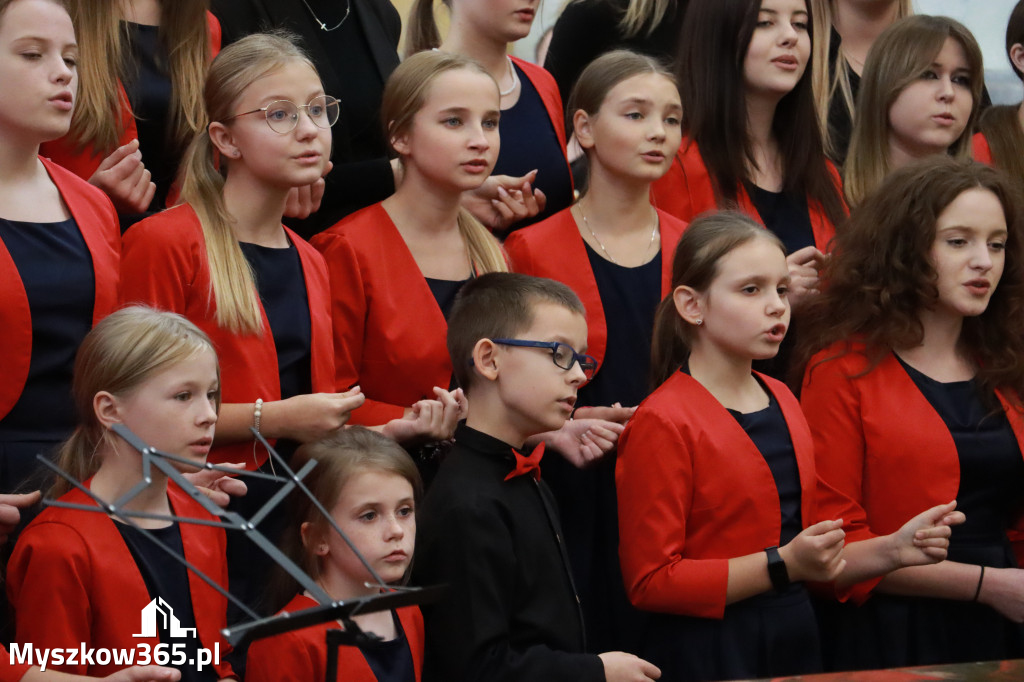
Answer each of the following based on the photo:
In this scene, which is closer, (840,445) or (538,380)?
(538,380)

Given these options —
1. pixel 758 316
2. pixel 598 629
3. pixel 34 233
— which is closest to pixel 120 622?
pixel 34 233

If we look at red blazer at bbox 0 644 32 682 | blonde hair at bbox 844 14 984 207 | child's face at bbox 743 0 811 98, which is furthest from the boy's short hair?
blonde hair at bbox 844 14 984 207

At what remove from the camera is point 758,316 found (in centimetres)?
270

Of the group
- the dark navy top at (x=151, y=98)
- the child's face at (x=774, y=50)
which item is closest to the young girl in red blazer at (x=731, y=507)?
the child's face at (x=774, y=50)

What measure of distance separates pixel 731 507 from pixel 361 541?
2.39ft

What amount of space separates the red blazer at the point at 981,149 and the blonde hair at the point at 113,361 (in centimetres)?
229

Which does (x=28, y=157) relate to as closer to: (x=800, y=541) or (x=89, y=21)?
(x=89, y=21)

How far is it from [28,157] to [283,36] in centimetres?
80

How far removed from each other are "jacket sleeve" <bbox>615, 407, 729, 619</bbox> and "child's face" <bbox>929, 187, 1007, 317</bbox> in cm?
76

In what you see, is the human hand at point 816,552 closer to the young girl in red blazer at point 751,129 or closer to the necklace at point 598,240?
the necklace at point 598,240

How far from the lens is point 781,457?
2668mm

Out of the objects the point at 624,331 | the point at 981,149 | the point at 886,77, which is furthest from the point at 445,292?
the point at 981,149

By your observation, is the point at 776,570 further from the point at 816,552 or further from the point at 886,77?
the point at 886,77

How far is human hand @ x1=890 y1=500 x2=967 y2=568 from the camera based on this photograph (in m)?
2.62
